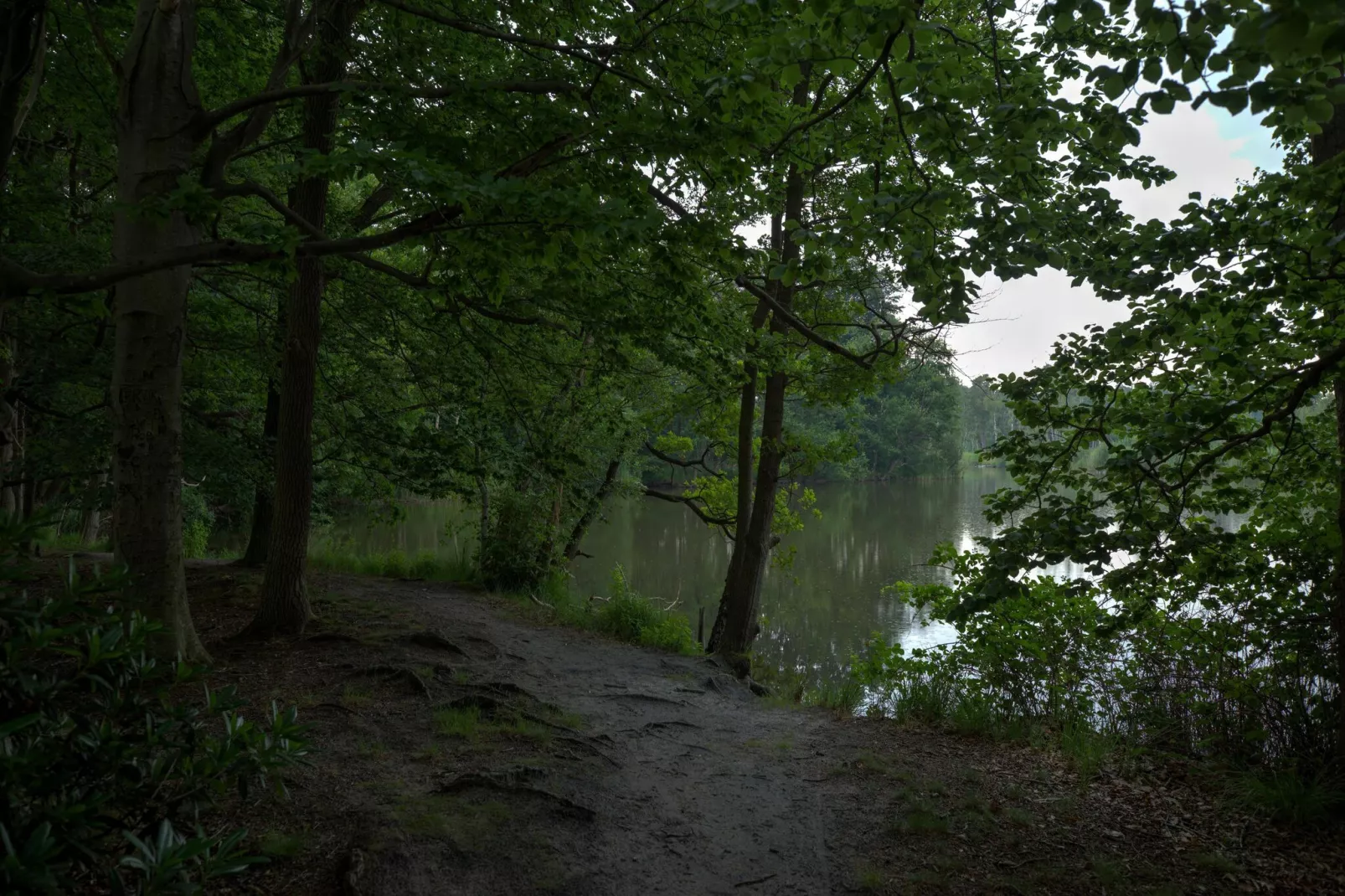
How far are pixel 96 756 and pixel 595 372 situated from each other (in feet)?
18.1

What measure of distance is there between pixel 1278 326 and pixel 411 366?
6.79 metres

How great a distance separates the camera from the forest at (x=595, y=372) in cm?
258

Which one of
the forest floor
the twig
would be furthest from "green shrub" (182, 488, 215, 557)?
the twig

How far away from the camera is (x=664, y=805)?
4.46m

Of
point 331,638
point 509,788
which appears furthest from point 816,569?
point 509,788

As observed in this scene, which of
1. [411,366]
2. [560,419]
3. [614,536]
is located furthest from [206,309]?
[614,536]

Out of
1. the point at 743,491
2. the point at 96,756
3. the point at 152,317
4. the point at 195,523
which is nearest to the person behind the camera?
the point at 96,756

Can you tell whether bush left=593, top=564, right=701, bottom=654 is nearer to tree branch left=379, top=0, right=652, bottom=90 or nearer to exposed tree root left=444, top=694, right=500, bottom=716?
exposed tree root left=444, top=694, right=500, bottom=716

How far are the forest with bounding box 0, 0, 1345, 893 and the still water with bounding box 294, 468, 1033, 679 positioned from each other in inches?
89.6

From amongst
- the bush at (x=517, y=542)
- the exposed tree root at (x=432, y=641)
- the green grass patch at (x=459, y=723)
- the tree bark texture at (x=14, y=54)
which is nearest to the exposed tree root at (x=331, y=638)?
the exposed tree root at (x=432, y=641)

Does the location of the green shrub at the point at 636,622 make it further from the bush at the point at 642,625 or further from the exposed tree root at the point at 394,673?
the exposed tree root at the point at 394,673

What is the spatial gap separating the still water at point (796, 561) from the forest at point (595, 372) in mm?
2277

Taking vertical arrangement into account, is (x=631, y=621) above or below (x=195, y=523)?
below

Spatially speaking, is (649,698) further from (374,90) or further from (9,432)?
(9,432)
